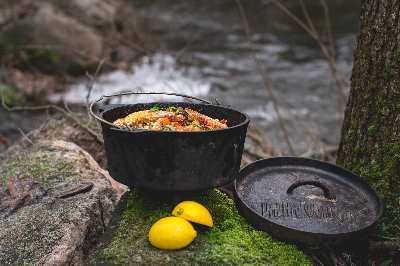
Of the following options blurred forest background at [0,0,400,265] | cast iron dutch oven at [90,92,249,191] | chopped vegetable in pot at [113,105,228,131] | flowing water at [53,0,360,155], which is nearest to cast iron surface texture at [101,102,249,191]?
cast iron dutch oven at [90,92,249,191]

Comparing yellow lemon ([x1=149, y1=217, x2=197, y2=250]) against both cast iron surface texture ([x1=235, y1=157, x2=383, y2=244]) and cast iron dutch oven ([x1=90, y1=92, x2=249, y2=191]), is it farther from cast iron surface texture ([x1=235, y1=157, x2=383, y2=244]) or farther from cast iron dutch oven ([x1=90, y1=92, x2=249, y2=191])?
cast iron surface texture ([x1=235, y1=157, x2=383, y2=244])

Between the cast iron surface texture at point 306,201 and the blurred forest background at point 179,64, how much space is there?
2224mm

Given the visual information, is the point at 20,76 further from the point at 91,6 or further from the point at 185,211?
the point at 185,211

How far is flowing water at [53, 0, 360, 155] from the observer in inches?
336

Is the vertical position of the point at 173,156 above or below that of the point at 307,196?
above

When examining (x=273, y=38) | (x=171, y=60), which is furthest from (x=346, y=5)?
(x=171, y=60)

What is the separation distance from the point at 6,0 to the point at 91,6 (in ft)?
7.10

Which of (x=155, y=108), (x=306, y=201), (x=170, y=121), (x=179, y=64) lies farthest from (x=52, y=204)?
Result: (x=179, y=64)

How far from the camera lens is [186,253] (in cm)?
264

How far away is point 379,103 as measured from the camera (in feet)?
11.1

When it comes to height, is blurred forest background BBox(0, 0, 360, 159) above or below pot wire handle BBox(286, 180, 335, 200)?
below

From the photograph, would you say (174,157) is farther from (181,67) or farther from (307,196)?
(181,67)

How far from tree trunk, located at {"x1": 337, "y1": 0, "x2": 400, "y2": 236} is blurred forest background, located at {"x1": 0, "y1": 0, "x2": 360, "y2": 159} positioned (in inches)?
88.8

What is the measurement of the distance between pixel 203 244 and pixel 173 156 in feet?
1.77
